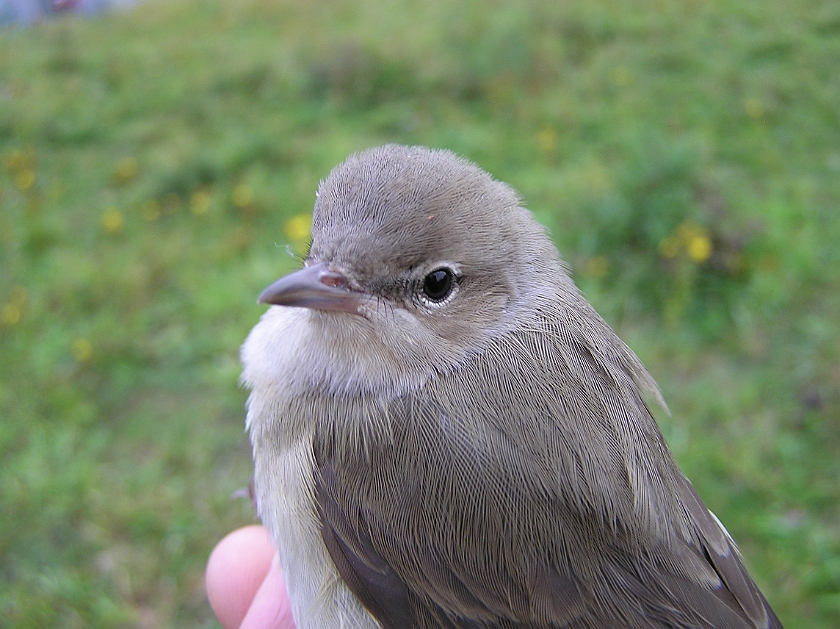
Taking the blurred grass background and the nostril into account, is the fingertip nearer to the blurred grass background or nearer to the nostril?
the blurred grass background

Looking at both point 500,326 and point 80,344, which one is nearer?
point 500,326

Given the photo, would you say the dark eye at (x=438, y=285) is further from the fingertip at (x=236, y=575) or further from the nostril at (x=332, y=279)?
the fingertip at (x=236, y=575)

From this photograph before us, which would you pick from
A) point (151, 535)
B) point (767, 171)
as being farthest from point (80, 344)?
point (767, 171)

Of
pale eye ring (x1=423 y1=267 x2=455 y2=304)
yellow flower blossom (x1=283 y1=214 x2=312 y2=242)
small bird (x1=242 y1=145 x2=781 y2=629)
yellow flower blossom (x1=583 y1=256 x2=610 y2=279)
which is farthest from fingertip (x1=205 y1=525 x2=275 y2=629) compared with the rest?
yellow flower blossom (x1=583 y1=256 x2=610 y2=279)

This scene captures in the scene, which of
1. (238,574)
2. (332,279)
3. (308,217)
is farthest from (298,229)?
(332,279)

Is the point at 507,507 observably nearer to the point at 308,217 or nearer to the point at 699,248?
the point at 699,248

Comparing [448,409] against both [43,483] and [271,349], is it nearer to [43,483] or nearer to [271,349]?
[271,349]
